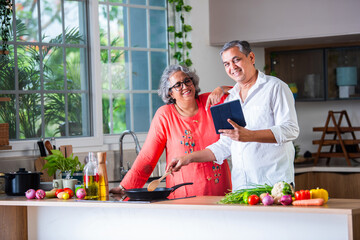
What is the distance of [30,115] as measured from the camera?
427cm

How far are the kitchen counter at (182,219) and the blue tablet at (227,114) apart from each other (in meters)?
0.38

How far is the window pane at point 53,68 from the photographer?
14.4 ft

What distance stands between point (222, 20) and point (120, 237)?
291 centimetres

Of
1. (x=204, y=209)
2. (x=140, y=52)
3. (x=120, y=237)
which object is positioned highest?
(x=140, y=52)

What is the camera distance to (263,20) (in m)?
5.18

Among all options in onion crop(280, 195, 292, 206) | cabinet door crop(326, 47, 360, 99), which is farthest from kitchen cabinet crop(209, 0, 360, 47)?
onion crop(280, 195, 292, 206)

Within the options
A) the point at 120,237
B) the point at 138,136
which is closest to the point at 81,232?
the point at 120,237

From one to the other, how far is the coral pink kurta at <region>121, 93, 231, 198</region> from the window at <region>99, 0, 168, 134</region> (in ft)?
4.76

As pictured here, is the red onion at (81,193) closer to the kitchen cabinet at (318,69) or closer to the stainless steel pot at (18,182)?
the stainless steel pot at (18,182)

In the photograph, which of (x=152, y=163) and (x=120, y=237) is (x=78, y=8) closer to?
(x=152, y=163)

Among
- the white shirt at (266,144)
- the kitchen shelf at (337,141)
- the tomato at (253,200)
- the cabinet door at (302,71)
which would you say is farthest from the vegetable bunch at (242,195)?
the cabinet door at (302,71)

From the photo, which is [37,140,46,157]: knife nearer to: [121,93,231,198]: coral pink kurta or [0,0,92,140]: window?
[0,0,92,140]: window

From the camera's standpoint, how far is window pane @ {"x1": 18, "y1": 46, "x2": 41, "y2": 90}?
13.9 ft

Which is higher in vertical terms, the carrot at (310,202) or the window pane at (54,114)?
the window pane at (54,114)
